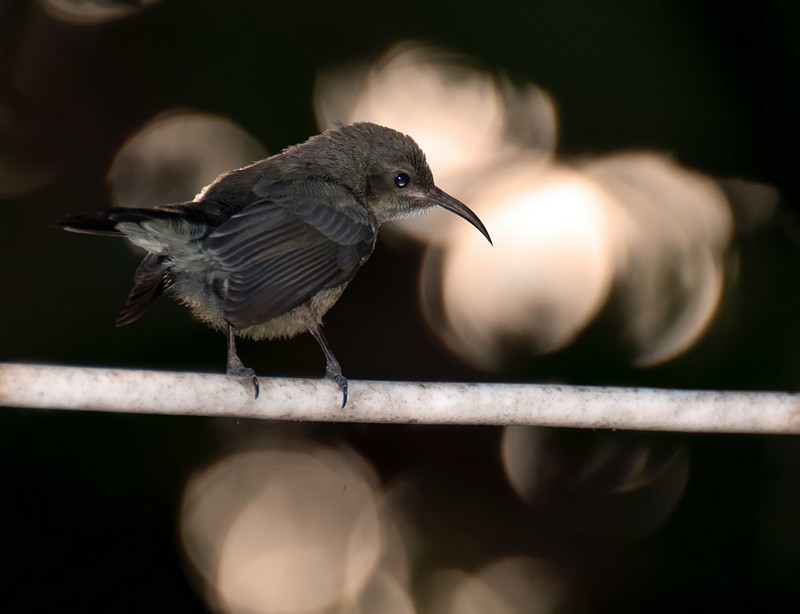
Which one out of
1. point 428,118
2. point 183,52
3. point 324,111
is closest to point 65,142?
point 183,52

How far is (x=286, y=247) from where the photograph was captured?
439 cm

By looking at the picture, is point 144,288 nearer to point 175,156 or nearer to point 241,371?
point 241,371

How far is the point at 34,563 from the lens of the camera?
15.2 feet

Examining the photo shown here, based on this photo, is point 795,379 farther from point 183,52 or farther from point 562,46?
point 183,52

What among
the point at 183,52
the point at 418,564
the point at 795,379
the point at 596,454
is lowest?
the point at 418,564

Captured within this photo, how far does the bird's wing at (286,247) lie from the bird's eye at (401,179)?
334 mm

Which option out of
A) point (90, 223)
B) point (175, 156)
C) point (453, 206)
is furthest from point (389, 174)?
point (90, 223)

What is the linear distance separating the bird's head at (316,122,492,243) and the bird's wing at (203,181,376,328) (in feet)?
0.88

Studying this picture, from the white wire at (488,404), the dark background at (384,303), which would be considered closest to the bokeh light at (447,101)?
the dark background at (384,303)

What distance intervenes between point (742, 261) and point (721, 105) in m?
0.79

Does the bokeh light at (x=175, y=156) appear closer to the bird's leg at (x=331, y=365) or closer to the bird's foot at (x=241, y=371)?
the bird's leg at (x=331, y=365)

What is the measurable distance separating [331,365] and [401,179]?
4.38ft

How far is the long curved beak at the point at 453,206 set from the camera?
5266 mm

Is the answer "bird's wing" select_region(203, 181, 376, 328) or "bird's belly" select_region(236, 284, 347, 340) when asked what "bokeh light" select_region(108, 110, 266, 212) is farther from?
"bird's belly" select_region(236, 284, 347, 340)
